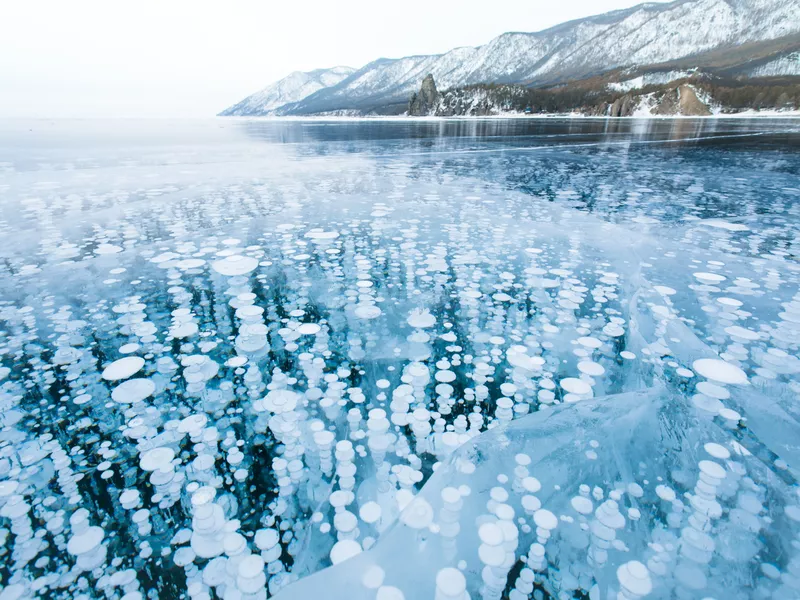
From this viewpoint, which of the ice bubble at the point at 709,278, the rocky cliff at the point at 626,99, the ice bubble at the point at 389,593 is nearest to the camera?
the ice bubble at the point at 389,593

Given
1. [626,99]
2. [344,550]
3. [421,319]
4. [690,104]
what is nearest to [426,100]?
[626,99]

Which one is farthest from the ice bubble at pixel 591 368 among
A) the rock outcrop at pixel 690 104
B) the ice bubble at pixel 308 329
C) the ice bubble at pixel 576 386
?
the rock outcrop at pixel 690 104

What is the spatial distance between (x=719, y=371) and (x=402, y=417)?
219cm

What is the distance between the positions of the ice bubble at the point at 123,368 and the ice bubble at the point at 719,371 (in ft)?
12.7

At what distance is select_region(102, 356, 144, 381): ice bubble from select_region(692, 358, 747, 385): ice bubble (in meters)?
3.87

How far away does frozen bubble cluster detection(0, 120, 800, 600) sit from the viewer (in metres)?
1.63

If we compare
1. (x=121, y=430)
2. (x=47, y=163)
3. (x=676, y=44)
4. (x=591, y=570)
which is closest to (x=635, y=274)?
(x=591, y=570)

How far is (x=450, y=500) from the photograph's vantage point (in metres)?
1.89

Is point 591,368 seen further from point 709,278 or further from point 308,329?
point 709,278

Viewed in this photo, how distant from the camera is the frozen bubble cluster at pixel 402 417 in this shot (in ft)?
5.33

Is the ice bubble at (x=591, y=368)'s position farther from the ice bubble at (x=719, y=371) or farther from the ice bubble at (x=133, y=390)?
the ice bubble at (x=133, y=390)

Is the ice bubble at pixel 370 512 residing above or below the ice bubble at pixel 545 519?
above

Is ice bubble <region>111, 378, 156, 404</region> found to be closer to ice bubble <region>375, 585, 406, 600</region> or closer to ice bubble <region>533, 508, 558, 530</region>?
ice bubble <region>375, 585, 406, 600</region>

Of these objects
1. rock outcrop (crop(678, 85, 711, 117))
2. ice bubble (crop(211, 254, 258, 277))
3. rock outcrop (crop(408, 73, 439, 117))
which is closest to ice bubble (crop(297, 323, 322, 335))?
ice bubble (crop(211, 254, 258, 277))
